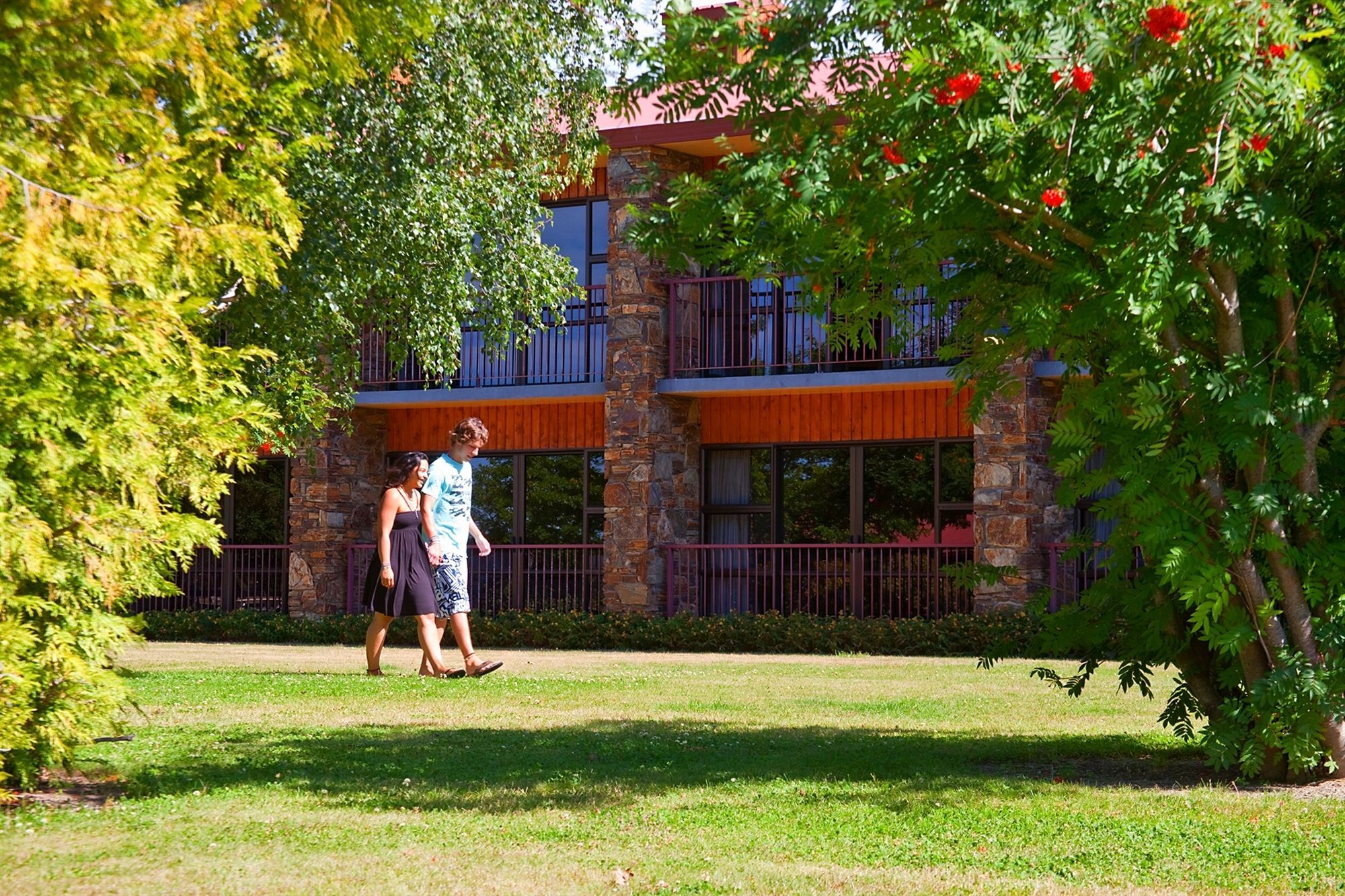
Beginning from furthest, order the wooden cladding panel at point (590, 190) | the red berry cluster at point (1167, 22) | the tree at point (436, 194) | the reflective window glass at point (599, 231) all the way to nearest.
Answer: the reflective window glass at point (599, 231) → the wooden cladding panel at point (590, 190) → the tree at point (436, 194) → the red berry cluster at point (1167, 22)

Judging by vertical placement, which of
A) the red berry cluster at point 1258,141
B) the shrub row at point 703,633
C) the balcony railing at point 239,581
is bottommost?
the shrub row at point 703,633

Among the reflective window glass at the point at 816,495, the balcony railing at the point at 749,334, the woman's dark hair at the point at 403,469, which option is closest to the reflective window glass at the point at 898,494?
the reflective window glass at the point at 816,495

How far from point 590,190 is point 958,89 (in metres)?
16.2

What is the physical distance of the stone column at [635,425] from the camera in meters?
19.6

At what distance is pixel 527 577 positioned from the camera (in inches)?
839

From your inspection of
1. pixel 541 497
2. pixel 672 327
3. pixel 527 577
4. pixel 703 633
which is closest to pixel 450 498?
pixel 703 633

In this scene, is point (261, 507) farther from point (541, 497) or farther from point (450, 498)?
point (450, 498)

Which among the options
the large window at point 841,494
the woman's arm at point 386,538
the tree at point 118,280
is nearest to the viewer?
the tree at point 118,280

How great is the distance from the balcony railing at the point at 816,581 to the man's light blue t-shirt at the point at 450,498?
23.4 ft

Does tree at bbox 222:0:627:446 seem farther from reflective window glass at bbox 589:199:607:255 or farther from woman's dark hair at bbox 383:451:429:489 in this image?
reflective window glass at bbox 589:199:607:255

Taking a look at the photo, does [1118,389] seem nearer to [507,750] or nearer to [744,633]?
[507,750]

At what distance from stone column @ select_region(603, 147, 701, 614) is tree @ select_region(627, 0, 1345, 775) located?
12.4m

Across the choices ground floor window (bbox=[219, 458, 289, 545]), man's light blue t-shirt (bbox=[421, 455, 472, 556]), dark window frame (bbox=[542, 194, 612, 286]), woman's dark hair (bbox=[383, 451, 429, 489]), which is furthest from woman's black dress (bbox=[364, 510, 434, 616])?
ground floor window (bbox=[219, 458, 289, 545])

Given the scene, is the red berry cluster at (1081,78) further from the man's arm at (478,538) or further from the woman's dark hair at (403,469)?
the woman's dark hair at (403,469)
